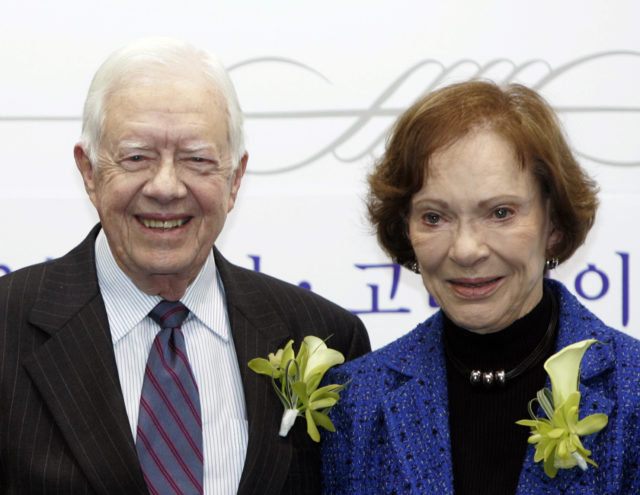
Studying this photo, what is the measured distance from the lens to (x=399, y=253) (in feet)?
8.48

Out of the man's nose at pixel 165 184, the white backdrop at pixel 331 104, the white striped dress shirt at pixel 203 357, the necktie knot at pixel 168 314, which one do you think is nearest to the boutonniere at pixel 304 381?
the white striped dress shirt at pixel 203 357

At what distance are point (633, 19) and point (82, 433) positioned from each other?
2275 millimetres

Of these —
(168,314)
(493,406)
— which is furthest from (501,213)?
(168,314)

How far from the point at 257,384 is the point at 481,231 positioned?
2.08 feet

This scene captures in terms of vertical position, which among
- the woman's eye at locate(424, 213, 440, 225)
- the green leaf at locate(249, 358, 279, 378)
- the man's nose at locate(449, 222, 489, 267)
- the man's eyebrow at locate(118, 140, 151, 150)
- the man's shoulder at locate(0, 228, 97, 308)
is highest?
the man's eyebrow at locate(118, 140, 151, 150)

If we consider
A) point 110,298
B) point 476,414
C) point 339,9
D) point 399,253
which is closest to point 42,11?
point 339,9

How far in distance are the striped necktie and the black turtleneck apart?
573mm

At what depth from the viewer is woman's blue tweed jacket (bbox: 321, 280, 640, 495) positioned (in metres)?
2.12

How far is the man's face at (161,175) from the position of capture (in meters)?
2.32

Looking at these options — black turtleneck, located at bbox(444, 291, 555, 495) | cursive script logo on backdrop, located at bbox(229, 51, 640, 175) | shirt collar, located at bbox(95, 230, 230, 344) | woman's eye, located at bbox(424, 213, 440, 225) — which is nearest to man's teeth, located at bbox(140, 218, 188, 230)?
shirt collar, located at bbox(95, 230, 230, 344)

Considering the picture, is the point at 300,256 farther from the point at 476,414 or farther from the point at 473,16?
the point at 476,414

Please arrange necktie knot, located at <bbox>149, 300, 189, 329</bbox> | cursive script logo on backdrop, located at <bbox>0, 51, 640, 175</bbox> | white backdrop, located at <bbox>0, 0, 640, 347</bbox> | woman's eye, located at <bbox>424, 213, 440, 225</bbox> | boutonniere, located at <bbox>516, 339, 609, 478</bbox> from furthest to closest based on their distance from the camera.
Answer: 1. cursive script logo on backdrop, located at <bbox>0, 51, 640, 175</bbox>
2. white backdrop, located at <bbox>0, 0, 640, 347</bbox>
3. necktie knot, located at <bbox>149, 300, 189, 329</bbox>
4. woman's eye, located at <bbox>424, 213, 440, 225</bbox>
5. boutonniere, located at <bbox>516, 339, 609, 478</bbox>

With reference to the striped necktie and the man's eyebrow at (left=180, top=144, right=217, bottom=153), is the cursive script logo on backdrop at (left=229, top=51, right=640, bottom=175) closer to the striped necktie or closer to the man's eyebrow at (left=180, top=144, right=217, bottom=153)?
the man's eyebrow at (left=180, top=144, right=217, bottom=153)

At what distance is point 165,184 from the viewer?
231 cm
